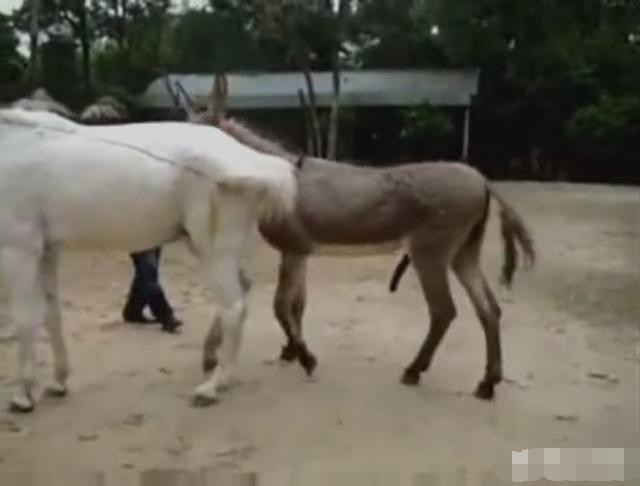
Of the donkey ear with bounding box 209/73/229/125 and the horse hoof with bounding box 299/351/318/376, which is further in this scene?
the donkey ear with bounding box 209/73/229/125

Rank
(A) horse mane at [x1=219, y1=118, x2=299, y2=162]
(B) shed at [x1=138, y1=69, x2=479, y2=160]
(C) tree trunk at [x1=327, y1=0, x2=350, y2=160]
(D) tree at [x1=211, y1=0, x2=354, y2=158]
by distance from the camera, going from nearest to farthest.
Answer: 1. (A) horse mane at [x1=219, y1=118, x2=299, y2=162]
2. (C) tree trunk at [x1=327, y1=0, x2=350, y2=160]
3. (D) tree at [x1=211, y1=0, x2=354, y2=158]
4. (B) shed at [x1=138, y1=69, x2=479, y2=160]

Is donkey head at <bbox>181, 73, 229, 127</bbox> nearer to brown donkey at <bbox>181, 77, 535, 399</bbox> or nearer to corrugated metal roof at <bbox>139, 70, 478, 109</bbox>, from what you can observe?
brown donkey at <bbox>181, 77, 535, 399</bbox>

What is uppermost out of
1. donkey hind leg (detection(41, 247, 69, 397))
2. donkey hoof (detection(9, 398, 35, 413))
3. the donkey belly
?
the donkey belly

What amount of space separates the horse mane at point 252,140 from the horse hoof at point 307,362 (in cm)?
110

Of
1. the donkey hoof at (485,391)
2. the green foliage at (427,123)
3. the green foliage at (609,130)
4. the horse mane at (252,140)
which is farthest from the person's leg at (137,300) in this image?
the green foliage at (427,123)

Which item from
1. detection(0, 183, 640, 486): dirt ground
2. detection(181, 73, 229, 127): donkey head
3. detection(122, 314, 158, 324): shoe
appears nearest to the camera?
detection(0, 183, 640, 486): dirt ground

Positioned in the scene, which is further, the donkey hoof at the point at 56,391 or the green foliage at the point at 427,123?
the green foliage at the point at 427,123

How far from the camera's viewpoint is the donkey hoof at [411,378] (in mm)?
6305

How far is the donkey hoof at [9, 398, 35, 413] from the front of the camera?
5.60m

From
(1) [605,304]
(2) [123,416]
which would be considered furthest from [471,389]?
(1) [605,304]

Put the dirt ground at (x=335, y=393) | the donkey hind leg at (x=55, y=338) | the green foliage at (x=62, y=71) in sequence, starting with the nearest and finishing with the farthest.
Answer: the dirt ground at (x=335, y=393) < the donkey hind leg at (x=55, y=338) < the green foliage at (x=62, y=71)

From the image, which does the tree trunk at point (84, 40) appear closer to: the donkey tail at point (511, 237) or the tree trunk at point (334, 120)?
the tree trunk at point (334, 120)

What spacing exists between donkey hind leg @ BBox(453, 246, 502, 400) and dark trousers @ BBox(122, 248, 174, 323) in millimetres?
2231

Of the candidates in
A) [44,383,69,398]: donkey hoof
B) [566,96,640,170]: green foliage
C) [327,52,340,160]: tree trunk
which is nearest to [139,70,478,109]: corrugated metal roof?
[327,52,340,160]: tree trunk
